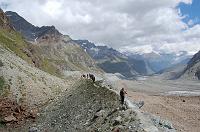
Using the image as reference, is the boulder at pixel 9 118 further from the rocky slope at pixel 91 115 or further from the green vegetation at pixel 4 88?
the green vegetation at pixel 4 88

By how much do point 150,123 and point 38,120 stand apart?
60.0 ft

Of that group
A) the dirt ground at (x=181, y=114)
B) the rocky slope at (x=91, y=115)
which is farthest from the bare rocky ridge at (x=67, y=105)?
the dirt ground at (x=181, y=114)

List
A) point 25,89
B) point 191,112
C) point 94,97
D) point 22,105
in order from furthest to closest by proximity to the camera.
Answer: point 191,112, point 25,89, point 22,105, point 94,97

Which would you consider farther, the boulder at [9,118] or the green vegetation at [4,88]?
the green vegetation at [4,88]

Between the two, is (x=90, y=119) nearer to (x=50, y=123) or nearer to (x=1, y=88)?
(x=50, y=123)

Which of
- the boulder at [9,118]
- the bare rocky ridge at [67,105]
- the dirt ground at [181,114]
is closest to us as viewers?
the bare rocky ridge at [67,105]

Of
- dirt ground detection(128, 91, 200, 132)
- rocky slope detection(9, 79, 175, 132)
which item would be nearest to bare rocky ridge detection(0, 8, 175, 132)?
rocky slope detection(9, 79, 175, 132)

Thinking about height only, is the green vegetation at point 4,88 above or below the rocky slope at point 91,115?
above

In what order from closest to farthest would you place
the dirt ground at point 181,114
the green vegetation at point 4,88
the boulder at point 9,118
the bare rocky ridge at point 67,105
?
1. the bare rocky ridge at point 67,105
2. the boulder at point 9,118
3. the green vegetation at point 4,88
4. the dirt ground at point 181,114

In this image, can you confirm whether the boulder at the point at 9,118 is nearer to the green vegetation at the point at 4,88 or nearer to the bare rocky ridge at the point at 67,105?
the bare rocky ridge at the point at 67,105

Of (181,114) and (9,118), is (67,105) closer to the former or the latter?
(9,118)

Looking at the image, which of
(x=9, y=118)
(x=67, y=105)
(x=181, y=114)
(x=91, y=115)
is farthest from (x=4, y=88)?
(x=181, y=114)

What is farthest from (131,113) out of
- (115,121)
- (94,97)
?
(94,97)

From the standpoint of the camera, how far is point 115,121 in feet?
121
